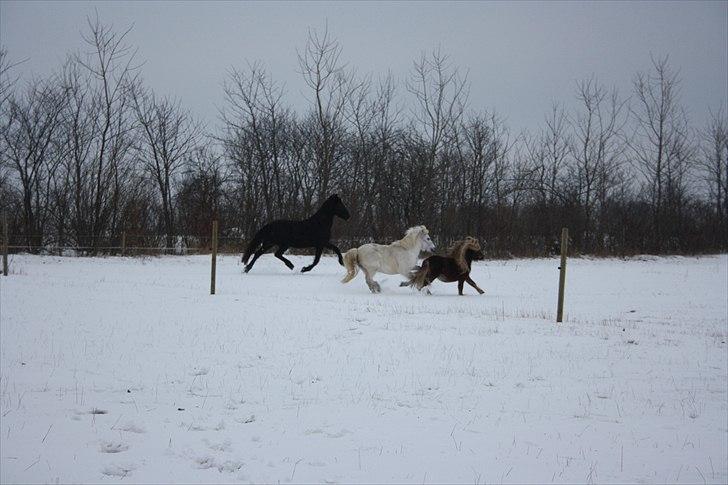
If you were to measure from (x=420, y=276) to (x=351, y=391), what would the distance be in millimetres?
7433

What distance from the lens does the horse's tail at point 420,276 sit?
13.2 meters

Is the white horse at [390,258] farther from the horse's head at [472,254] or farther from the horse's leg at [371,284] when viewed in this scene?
the horse's head at [472,254]

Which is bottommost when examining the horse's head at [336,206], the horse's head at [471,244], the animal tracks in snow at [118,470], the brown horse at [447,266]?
the animal tracks in snow at [118,470]

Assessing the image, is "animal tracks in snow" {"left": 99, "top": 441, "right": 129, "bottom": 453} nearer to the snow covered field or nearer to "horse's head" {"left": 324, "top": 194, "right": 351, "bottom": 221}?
the snow covered field

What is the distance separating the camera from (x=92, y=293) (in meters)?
12.1

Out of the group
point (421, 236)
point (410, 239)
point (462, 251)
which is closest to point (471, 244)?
point (462, 251)

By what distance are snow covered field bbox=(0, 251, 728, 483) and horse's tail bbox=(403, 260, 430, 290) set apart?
1598 mm

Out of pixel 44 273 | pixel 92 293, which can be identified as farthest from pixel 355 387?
pixel 44 273

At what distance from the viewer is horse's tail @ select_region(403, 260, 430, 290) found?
13188 mm

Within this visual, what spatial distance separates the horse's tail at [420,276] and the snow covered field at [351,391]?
160 centimetres

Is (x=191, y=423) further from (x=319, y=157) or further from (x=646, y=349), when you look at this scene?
(x=319, y=157)

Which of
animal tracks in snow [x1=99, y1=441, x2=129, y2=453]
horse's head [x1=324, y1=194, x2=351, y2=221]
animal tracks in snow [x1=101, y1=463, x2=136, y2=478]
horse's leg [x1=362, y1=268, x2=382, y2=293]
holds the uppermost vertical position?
horse's head [x1=324, y1=194, x2=351, y2=221]

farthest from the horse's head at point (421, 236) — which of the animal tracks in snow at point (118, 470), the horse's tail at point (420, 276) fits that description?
the animal tracks in snow at point (118, 470)

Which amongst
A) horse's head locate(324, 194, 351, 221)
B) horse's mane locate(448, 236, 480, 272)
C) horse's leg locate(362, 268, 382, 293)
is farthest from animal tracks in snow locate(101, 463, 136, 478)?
horse's head locate(324, 194, 351, 221)
